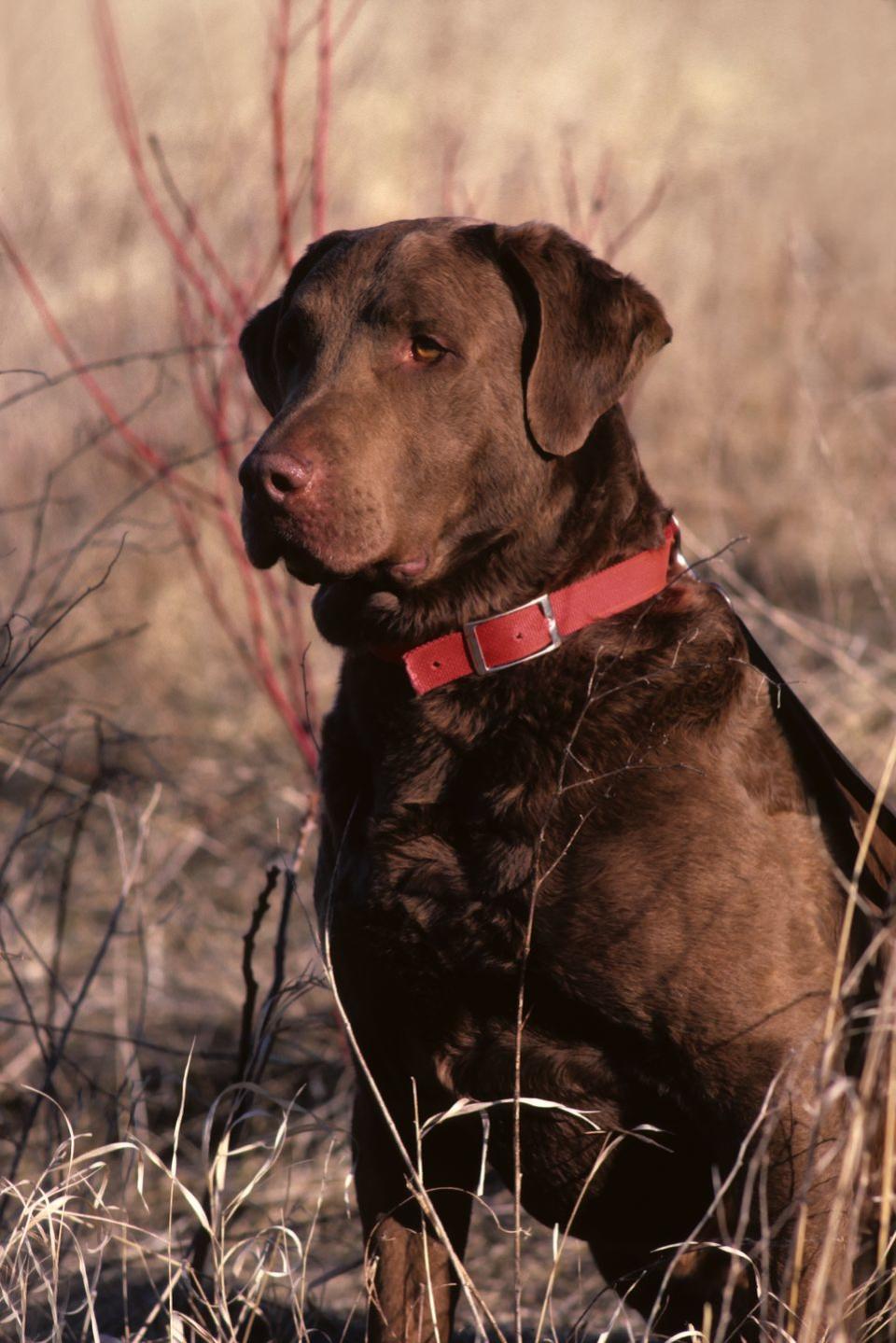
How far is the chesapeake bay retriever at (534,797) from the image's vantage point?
7.18 feet

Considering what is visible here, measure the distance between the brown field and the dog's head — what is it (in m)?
0.41

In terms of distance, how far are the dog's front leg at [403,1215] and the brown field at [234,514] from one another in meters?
0.16

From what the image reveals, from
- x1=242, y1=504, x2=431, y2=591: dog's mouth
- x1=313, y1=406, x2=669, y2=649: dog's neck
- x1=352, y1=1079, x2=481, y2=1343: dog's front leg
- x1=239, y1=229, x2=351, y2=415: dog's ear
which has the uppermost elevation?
x1=239, y1=229, x2=351, y2=415: dog's ear

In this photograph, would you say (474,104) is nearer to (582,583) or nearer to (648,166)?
(648,166)

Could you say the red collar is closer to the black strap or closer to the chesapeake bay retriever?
the chesapeake bay retriever

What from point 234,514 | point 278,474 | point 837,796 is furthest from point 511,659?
point 234,514

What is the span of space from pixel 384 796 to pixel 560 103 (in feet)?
44.5

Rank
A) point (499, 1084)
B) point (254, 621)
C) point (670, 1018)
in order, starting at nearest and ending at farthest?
point (670, 1018)
point (499, 1084)
point (254, 621)

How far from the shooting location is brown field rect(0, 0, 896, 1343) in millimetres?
3195

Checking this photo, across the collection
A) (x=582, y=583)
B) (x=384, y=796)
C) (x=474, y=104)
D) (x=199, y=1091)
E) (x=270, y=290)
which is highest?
(x=474, y=104)

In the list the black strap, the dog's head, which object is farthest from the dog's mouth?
the black strap

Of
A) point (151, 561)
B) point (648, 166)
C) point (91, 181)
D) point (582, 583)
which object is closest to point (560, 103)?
point (648, 166)

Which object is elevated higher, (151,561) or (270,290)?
(270,290)

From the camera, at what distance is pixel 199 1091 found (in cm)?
427
